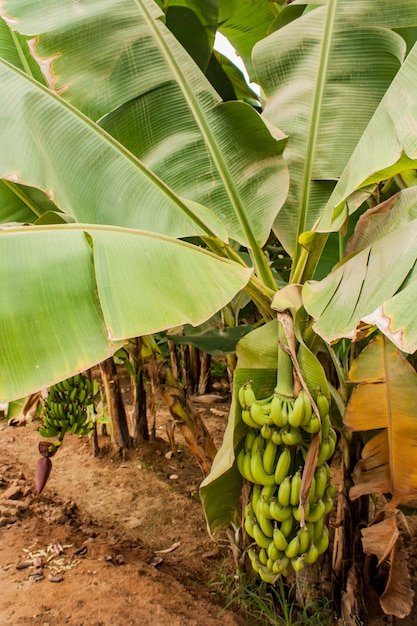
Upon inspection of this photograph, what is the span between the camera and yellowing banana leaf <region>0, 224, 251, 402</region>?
97 cm

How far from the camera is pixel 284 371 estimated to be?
1.19m

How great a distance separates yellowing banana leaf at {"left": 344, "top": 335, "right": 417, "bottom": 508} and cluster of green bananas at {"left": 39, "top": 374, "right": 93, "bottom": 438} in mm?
1219

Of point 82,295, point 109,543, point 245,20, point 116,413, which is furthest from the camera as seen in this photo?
point 116,413

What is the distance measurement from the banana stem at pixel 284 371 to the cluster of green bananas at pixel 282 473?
2 centimetres

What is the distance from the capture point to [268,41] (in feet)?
5.39

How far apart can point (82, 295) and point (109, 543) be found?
1697 millimetres

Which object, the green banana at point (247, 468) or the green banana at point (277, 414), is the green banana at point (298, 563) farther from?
the green banana at point (277, 414)

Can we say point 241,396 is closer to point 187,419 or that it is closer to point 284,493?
point 284,493

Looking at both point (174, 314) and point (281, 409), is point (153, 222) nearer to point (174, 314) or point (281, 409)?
point (174, 314)

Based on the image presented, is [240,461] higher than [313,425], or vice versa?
[313,425]

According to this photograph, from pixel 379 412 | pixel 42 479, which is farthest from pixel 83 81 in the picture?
pixel 42 479

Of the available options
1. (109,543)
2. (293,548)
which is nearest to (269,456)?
(293,548)

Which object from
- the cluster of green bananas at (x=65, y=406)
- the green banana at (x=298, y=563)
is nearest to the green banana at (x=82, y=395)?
the cluster of green bananas at (x=65, y=406)

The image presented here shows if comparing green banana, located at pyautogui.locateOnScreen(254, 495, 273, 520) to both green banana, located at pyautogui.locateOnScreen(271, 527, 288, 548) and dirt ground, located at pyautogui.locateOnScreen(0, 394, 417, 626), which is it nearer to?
green banana, located at pyautogui.locateOnScreen(271, 527, 288, 548)
